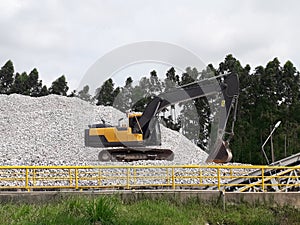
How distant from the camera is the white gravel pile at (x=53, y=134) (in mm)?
22520

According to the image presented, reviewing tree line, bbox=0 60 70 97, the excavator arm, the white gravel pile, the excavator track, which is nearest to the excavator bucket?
the white gravel pile

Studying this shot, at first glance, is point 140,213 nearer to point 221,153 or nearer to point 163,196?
point 163,196

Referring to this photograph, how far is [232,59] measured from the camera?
1652 inches


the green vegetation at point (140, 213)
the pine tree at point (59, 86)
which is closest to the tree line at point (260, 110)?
the pine tree at point (59, 86)

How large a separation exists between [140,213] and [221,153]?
9.20 m

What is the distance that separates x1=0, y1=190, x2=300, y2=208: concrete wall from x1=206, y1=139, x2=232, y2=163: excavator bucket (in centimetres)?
593

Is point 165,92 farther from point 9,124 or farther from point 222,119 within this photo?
point 9,124

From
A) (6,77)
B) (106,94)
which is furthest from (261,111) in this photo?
(6,77)

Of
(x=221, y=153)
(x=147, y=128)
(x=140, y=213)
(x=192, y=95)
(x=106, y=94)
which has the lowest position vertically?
(x=140, y=213)

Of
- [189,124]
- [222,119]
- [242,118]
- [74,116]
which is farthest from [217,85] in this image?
[242,118]

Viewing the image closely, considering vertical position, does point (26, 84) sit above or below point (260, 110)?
above

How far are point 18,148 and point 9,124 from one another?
6.50 meters

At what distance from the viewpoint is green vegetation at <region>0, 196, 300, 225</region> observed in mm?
9688

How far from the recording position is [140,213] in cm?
1075
